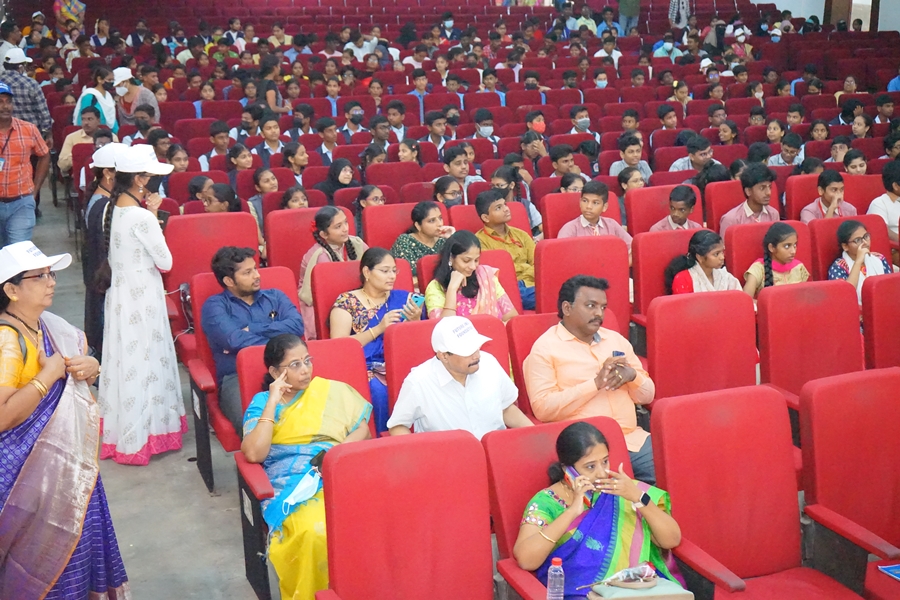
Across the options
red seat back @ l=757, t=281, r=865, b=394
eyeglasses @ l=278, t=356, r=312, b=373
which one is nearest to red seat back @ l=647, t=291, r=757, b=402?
red seat back @ l=757, t=281, r=865, b=394

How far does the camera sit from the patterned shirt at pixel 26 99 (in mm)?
6246

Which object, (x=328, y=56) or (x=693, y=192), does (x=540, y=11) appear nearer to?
(x=328, y=56)

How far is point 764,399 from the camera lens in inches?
101

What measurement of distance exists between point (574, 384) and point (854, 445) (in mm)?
893

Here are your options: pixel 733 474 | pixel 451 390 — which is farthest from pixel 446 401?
pixel 733 474

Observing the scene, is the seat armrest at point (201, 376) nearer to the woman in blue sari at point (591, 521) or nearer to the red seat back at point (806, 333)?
the woman in blue sari at point (591, 521)

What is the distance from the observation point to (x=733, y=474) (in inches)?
99.3

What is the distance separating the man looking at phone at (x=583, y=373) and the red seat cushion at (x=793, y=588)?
609mm

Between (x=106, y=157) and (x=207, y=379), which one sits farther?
(x=106, y=157)

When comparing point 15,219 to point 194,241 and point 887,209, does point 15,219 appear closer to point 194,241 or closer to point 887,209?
point 194,241

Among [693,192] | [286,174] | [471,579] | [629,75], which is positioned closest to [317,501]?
[471,579]

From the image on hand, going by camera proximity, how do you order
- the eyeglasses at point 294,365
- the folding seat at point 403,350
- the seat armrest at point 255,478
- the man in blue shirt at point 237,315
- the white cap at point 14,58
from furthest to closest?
the white cap at point 14,58, the man in blue shirt at point 237,315, the folding seat at point 403,350, the eyeglasses at point 294,365, the seat armrest at point 255,478

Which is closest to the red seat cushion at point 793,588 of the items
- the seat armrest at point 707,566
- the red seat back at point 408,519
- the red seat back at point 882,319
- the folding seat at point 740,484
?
the folding seat at point 740,484

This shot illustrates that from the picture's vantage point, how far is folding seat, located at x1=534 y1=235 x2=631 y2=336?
399 centimetres
